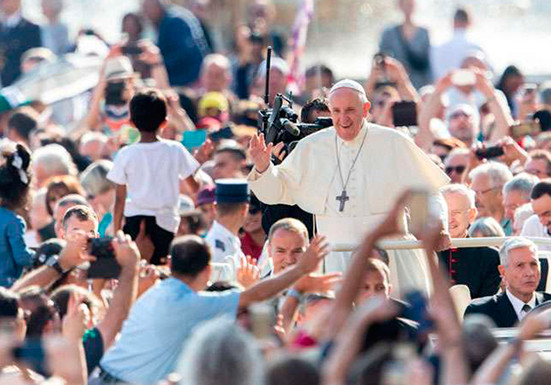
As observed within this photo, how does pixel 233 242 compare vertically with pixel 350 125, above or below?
below

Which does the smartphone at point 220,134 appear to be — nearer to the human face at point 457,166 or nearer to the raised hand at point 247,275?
the human face at point 457,166

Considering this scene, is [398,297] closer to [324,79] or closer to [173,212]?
[173,212]

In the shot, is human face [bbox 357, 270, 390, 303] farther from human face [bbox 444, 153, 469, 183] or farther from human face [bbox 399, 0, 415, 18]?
human face [bbox 399, 0, 415, 18]

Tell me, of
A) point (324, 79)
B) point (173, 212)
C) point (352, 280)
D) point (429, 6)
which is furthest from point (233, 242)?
point (429, 6)

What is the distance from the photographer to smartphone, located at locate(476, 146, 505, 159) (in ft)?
50.0

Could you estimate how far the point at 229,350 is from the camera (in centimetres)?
729

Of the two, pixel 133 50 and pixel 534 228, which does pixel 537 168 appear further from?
pixel 133 50

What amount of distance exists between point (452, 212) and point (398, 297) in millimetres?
1680

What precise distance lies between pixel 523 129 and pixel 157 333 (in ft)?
23.7

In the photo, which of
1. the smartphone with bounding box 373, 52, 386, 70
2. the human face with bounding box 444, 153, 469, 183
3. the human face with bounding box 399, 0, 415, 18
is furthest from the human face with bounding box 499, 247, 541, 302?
the human face with bounding box 399, 0, 415, 18

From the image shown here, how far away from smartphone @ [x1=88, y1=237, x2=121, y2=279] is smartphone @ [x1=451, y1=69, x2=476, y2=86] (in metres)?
7.55

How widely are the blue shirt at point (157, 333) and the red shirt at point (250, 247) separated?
150 inches

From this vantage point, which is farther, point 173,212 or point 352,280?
point 173,212

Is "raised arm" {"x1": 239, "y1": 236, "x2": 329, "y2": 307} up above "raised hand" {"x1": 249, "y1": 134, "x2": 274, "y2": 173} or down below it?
below
